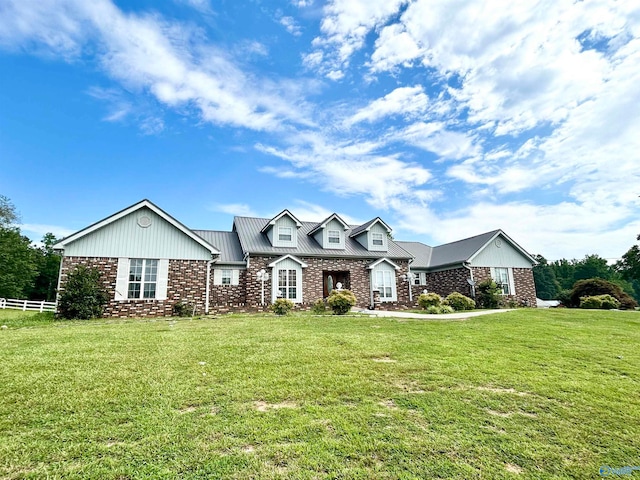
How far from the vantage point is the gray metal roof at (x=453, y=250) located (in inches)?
940

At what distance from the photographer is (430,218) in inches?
1041

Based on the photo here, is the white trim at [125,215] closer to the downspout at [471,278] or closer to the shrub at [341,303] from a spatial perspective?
the shrub at [341,303]

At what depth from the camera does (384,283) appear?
22.0 metres

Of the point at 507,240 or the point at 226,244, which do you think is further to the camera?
the point at 507,240

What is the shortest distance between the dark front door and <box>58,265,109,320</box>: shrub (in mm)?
12770

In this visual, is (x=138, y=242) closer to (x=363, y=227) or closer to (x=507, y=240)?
(x=363, y=227)

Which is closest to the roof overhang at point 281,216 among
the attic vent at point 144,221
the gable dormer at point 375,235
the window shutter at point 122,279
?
the gable dormer at point 375,235

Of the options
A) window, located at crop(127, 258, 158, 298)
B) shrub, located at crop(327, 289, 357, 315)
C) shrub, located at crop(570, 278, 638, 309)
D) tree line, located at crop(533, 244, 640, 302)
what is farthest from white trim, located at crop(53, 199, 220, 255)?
tree line, located at crop(533, 244, 640, 302)

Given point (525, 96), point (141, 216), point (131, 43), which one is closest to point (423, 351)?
point (525, 96)

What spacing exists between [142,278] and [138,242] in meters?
1.83

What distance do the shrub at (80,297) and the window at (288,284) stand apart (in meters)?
9.20

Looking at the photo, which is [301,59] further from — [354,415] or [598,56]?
[354,415]

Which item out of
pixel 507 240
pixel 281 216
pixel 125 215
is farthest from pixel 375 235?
pixel 125 215

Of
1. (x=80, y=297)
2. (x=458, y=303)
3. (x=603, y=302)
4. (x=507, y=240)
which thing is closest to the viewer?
(x=80, y=297)
